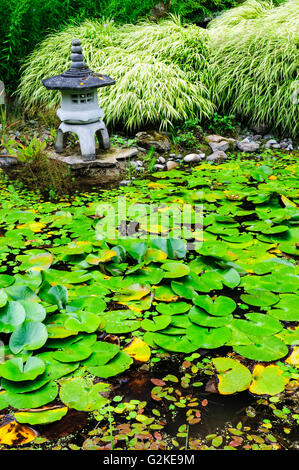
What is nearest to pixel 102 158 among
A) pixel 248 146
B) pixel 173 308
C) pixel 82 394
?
pixel 248 146

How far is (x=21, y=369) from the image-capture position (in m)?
1.59

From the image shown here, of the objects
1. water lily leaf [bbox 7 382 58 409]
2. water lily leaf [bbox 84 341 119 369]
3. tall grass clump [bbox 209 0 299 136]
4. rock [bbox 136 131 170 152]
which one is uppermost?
tall grass clump [bbox 209 0 299 136]

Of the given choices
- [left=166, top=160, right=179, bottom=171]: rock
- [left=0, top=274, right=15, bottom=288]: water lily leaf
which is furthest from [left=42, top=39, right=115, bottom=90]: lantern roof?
[left=0, top=274, right=15, bottom=288]: water lily leaf

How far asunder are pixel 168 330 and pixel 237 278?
543 millimetres

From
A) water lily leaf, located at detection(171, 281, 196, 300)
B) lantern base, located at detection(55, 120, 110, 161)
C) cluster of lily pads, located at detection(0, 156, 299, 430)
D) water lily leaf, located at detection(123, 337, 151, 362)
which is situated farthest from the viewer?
lantern base, located at detection(55, 120, 110, 161)

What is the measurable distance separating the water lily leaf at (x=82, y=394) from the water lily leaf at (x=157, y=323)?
1.13ft

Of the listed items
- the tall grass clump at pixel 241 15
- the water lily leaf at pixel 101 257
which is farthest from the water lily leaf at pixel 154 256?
the tall grass clump at pixel 241 15

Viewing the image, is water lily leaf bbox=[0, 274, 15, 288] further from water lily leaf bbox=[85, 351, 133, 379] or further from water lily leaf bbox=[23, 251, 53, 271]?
water lily leaf bbox=[85, 351, 133, 379]

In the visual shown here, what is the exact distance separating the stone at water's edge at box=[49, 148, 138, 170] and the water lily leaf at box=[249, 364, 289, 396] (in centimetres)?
259

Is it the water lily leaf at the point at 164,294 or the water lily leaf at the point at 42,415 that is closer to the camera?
the water lily leaf at the point at 42,415

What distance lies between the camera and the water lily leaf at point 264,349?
1.73 meters

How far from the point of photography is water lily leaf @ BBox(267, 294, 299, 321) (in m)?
1.96

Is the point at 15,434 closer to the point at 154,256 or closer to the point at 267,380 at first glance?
the point at 267,380

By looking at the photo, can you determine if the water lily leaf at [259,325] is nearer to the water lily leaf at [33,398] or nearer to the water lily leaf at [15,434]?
the water lily leaf at [33,398]
